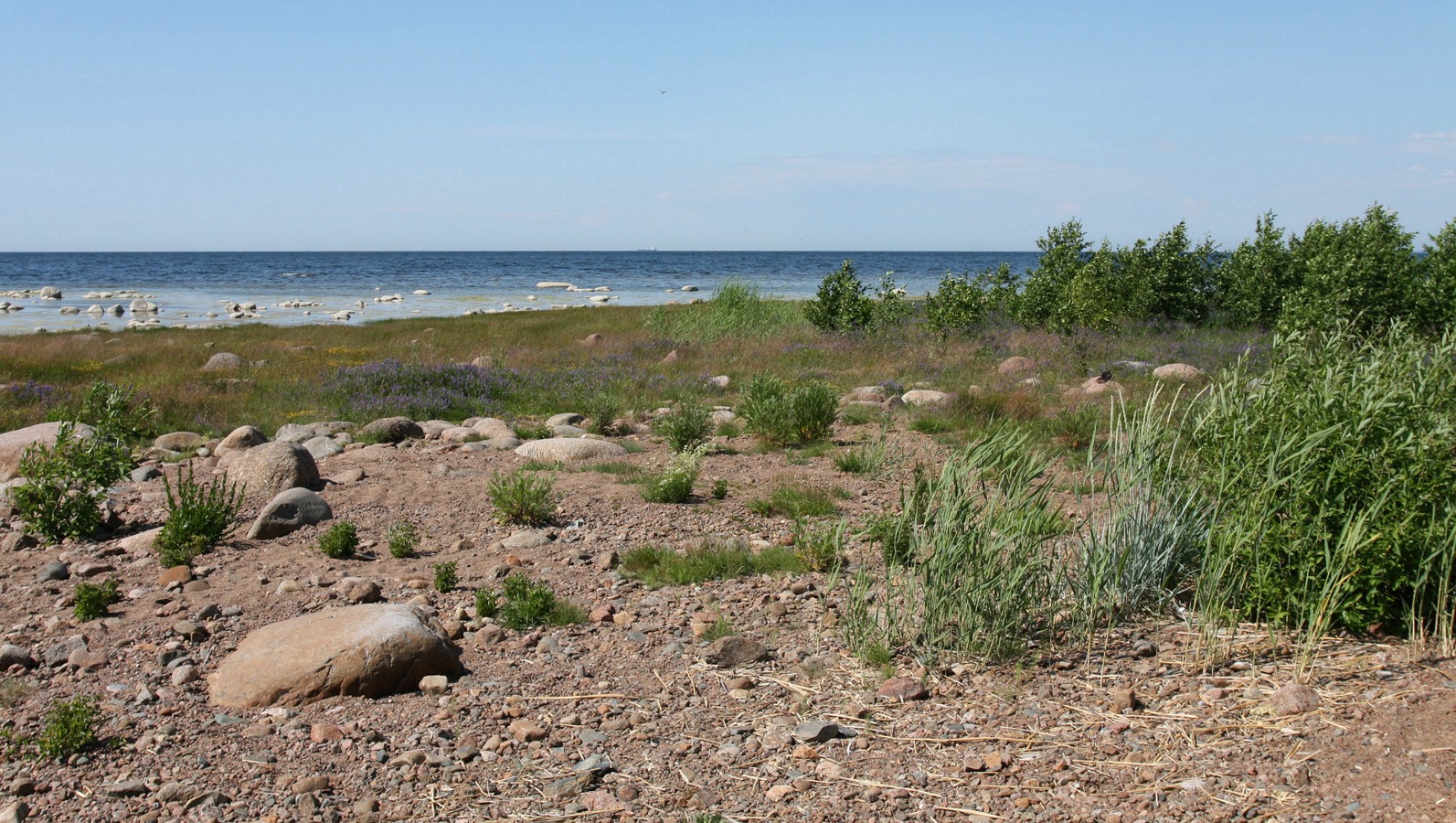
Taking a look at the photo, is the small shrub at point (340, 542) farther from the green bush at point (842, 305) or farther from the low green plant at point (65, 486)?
the green bush at point (842, 305)

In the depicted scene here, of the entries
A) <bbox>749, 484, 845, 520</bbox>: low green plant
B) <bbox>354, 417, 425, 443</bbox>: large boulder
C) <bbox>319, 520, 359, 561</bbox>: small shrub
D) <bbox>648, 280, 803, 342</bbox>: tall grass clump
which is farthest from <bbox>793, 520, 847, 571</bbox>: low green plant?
<bbox>648, 280, 803, 342</bbox>: tall grass clump

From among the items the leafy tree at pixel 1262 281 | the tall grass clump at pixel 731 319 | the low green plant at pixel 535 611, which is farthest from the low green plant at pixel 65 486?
the leafy tree at pixel 1262 281

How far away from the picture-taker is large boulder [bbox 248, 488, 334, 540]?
6699mm

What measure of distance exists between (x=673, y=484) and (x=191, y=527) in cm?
334

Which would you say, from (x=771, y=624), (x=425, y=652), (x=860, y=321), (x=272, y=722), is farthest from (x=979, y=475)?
(x=860, y=321)

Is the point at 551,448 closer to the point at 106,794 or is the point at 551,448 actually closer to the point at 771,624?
the point at 771,624

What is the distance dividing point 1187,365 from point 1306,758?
1246 cm

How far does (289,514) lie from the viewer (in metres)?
6.86

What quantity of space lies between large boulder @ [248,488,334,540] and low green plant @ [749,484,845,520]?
325 centimetres

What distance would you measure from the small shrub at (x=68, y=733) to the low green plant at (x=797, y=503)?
173 inches

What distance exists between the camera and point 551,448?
9.06 m

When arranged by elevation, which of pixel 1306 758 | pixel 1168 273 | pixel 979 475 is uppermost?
pixel 1168 273

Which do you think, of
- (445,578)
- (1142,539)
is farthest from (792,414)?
(1142,539)

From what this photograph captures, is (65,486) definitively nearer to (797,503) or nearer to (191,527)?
(191,527)
